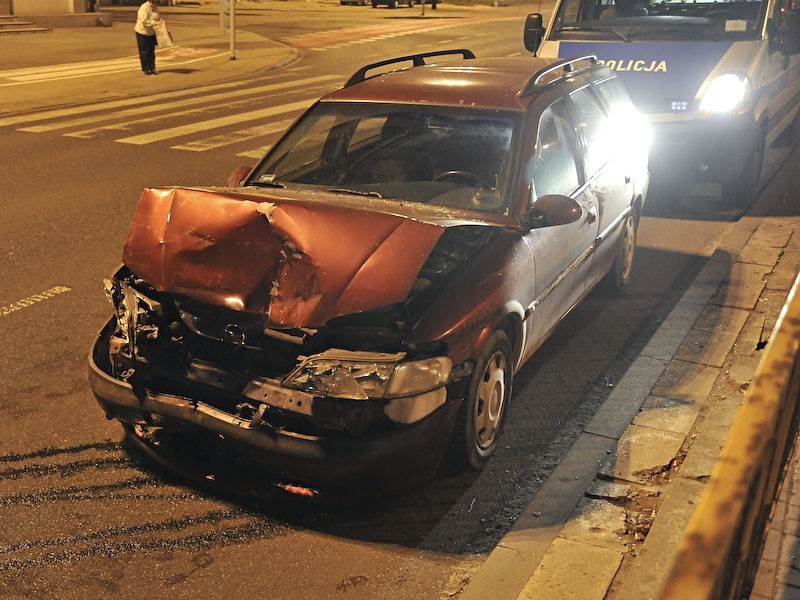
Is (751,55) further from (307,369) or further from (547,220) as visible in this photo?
(307,369)

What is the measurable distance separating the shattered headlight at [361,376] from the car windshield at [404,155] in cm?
136

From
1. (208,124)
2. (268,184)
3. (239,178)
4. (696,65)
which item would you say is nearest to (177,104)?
(208,124)

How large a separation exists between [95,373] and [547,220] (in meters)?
2.28

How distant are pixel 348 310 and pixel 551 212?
1421 mm

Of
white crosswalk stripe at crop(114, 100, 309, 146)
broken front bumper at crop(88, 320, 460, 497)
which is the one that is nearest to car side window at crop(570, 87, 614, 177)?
broken front bumper at crop(88, 320, 460, 497)

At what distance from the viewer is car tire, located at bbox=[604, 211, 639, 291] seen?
288 inches

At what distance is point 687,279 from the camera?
7.96 metres

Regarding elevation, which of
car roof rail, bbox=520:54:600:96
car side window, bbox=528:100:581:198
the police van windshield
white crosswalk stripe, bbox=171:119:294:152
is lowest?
white crosswalk stripe, bbox=171:119:294:152

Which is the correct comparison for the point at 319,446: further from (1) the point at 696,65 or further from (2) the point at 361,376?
(1) the point at 696,65

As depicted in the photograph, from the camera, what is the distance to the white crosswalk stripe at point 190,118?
45.0 ft

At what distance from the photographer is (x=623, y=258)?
24.6ft

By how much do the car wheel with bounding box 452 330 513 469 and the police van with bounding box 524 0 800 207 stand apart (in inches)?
220

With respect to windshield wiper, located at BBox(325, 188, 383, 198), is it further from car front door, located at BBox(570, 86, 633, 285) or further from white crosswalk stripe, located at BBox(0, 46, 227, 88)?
white crosswalk stripe, located at BBox(0, 46, 227, 88)

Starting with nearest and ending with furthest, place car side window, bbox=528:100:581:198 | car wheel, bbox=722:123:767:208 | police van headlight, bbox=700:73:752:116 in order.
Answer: car side window, bbox=528:100:581:198 < police van headlight, bbox=700:73:752:116 < car wheel, bbox=722:123:767:208
